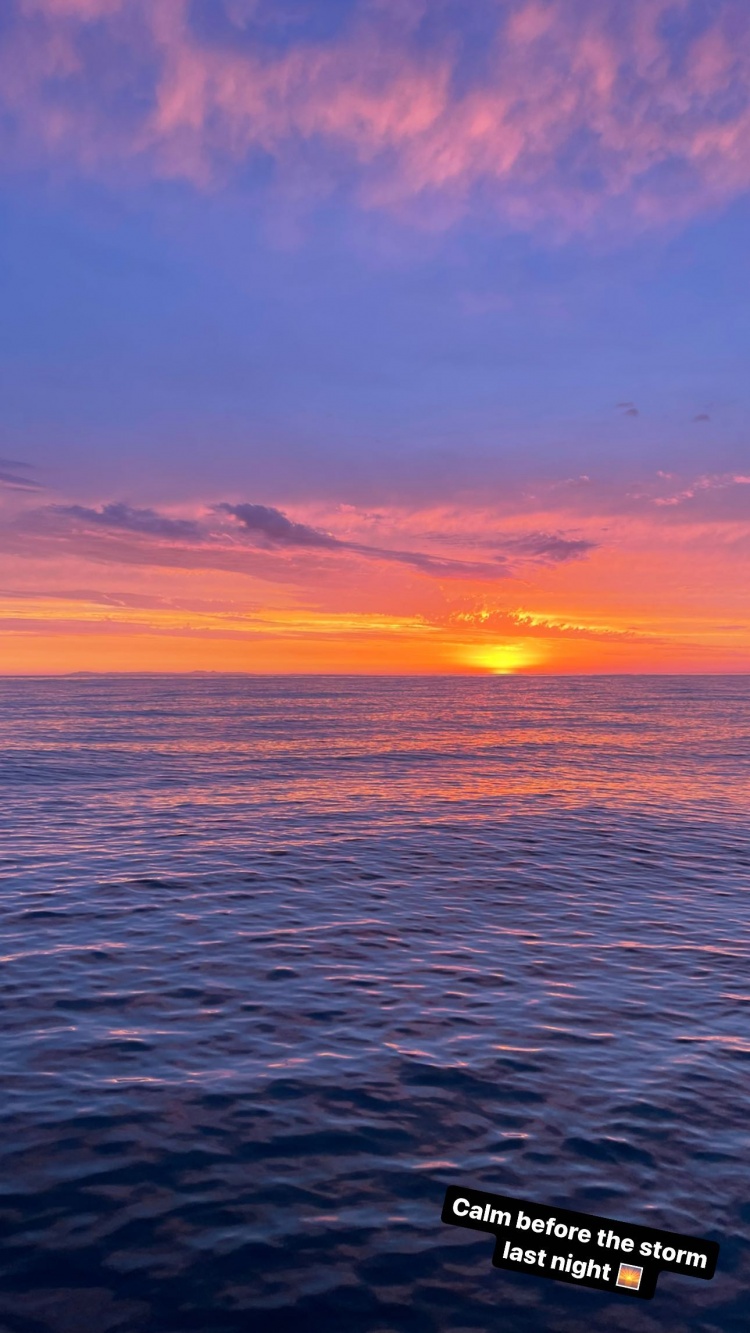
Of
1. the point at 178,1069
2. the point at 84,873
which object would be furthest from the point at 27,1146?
the point at 84,873

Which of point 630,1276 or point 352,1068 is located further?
point 352,1068

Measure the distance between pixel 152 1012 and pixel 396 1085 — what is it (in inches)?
222

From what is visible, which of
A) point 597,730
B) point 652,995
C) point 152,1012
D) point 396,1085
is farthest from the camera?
point 597,730

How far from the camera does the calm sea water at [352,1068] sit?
905 centimetres

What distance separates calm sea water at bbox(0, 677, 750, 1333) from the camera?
9047 mm

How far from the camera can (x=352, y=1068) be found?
1391 cm

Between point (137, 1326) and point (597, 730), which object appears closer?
point (137, 1326)

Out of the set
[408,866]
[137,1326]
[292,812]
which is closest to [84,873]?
[408,866]

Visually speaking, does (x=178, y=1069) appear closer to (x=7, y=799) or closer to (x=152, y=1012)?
(x=152, y=1012)

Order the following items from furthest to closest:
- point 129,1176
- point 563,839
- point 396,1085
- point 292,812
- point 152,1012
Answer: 1. point 292,812
2. point 563,839
3. point 152,1012
4. point 396,1085
5. point 129,1176

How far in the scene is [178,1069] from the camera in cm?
1375

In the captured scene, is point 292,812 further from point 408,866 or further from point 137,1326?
point 137,1326

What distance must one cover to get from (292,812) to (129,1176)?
1230 inches

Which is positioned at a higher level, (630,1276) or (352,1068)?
(630,1276)
